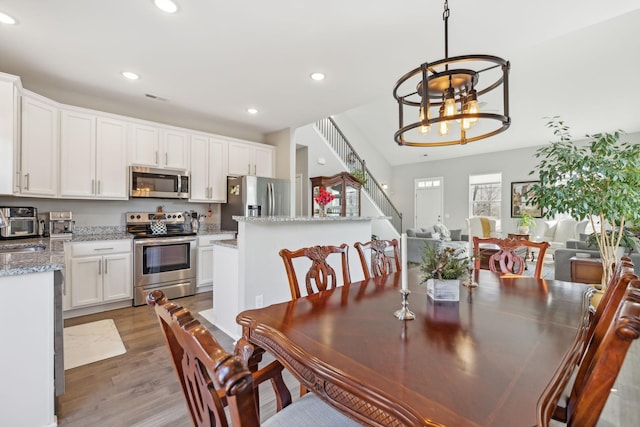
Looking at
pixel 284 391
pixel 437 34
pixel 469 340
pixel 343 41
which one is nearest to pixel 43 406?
pixel 284 391

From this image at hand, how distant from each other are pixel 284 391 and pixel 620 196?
3.56 m

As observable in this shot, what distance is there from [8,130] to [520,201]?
10.1 meters

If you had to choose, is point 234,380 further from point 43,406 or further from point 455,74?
point 43,406

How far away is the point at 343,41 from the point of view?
2.47m

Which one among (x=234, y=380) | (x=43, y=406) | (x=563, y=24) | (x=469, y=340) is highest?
(x=563, y=24)

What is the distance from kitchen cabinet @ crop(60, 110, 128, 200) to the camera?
3.41 meters

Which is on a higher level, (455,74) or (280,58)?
(280,58)

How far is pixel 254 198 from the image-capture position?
456 centimetres

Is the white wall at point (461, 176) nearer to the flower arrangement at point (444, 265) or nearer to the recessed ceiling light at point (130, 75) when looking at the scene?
the flower arrangement at point (444, 265)

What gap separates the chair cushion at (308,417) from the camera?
1.02 meters

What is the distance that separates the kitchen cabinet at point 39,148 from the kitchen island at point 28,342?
1.93m

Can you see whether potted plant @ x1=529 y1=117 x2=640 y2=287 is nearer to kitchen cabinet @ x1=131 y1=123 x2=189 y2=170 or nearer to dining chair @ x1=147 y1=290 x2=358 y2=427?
dining chair @ x1=147 y1=290 x2=358 y2=427

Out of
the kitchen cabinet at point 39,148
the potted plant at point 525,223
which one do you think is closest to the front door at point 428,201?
the potted plant at point 525,223

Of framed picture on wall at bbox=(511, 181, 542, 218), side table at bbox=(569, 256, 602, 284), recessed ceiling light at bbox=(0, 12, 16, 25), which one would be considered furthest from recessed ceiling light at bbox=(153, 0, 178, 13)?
framed picture on wall at bbox=(511, 181, 542, 218)
